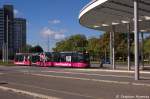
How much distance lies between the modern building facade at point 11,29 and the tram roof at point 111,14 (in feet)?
217

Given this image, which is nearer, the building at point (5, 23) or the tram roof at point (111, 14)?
the tram roof at point (111, 14)

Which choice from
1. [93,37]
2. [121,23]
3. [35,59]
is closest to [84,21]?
[121,23]

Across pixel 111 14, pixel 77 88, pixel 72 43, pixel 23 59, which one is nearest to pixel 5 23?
pixel 72 43

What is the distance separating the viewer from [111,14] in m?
42.4

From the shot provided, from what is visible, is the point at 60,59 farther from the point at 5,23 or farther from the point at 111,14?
the point at 5,23

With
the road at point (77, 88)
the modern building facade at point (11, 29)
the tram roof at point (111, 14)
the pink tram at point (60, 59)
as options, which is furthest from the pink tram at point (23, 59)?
the road at point (77, 88)

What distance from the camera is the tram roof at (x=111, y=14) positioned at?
117 feet

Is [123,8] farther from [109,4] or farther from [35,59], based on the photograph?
[35,59]

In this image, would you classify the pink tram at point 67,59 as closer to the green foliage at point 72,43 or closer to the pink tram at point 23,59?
the pink tram at point 23,59

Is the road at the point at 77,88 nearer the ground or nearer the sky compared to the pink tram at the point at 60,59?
nearer the ground

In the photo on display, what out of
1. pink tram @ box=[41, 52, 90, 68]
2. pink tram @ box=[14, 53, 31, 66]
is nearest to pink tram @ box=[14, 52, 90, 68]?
pink tram @ box=[41, 52, 90, 68]

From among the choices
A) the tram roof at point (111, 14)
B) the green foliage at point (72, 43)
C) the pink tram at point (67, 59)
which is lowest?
the pink tram at point (67, 59)

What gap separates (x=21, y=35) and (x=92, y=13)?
110 metres

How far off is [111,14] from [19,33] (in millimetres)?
106418
